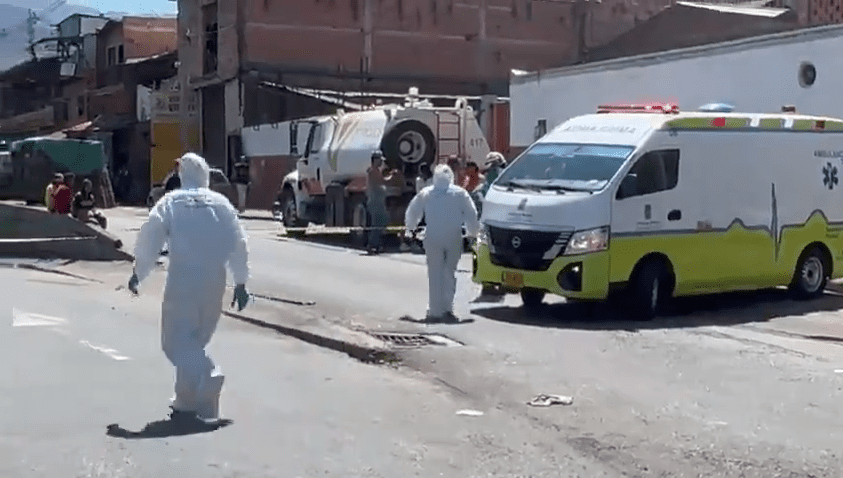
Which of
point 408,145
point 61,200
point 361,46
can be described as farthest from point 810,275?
point 361,46

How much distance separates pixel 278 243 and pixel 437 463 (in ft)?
65.4

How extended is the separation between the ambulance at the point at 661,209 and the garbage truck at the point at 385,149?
994 cm

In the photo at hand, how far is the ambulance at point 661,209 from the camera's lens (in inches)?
588

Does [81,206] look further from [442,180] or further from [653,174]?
[653,174]

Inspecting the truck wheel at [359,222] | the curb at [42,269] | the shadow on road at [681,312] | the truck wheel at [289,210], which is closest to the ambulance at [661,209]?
the shadow on road at [681,312]

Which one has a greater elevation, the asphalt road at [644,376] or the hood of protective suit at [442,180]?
the hood of protective suit at [442,180]

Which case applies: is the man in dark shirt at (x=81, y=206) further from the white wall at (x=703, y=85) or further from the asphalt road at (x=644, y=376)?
the white wall at (x=703, y=85)

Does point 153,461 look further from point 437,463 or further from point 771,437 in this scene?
point 771,437

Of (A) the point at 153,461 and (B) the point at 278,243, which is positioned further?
(B) the point at 278,243

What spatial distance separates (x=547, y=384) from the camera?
1104 cm

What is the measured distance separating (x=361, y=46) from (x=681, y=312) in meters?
35.4

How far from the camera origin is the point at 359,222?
26828 millimetres

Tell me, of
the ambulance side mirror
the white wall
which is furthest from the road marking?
the white wall

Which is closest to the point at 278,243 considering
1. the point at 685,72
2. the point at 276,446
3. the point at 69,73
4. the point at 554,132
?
the point at 685,72
